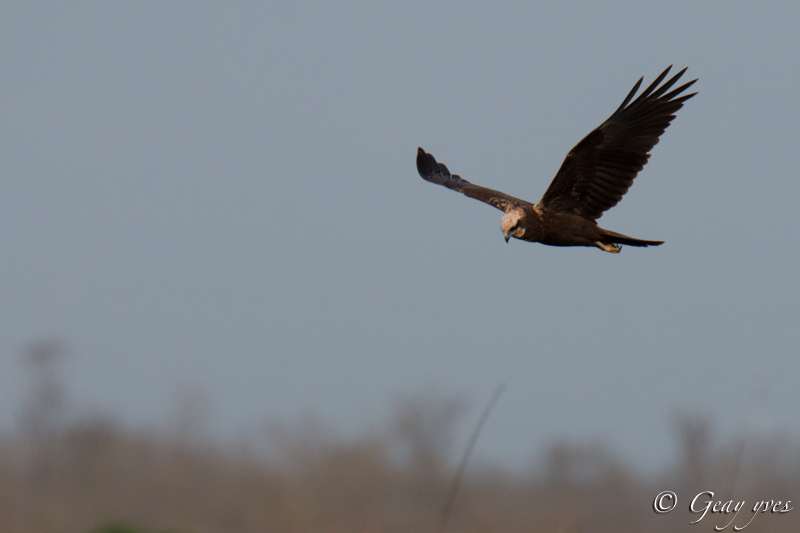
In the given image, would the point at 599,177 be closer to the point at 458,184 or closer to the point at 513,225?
the point at 513,225

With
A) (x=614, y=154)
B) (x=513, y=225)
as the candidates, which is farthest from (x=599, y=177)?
(x=513, y=225)

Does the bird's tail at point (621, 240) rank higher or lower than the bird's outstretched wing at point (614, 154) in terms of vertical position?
lower

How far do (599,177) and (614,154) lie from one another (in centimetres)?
23

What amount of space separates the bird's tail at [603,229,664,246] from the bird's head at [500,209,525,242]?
72 cm

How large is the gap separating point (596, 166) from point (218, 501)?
26812 millimetres

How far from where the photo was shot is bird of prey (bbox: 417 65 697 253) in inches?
262

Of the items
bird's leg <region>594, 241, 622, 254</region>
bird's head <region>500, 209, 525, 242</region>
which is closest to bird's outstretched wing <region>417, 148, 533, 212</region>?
bird's head <region>500, 209, 525, 242</region>

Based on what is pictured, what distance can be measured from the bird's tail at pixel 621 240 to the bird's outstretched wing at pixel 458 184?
0.81m

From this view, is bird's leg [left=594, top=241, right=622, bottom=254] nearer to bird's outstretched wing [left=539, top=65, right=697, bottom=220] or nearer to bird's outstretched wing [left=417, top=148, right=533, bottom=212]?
bird's outstretched wing [left=539, top=65, right=697, bottom=220]

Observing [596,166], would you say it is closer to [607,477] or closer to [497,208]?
[497,208]

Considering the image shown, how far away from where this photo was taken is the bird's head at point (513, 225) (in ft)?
22.1

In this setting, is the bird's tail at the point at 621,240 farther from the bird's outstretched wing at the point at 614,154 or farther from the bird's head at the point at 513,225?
the bird's head at the point at 513,225

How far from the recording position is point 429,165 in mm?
10188

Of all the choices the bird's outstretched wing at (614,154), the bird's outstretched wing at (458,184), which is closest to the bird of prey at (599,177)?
the bird's outstretched wing at (614,154)
